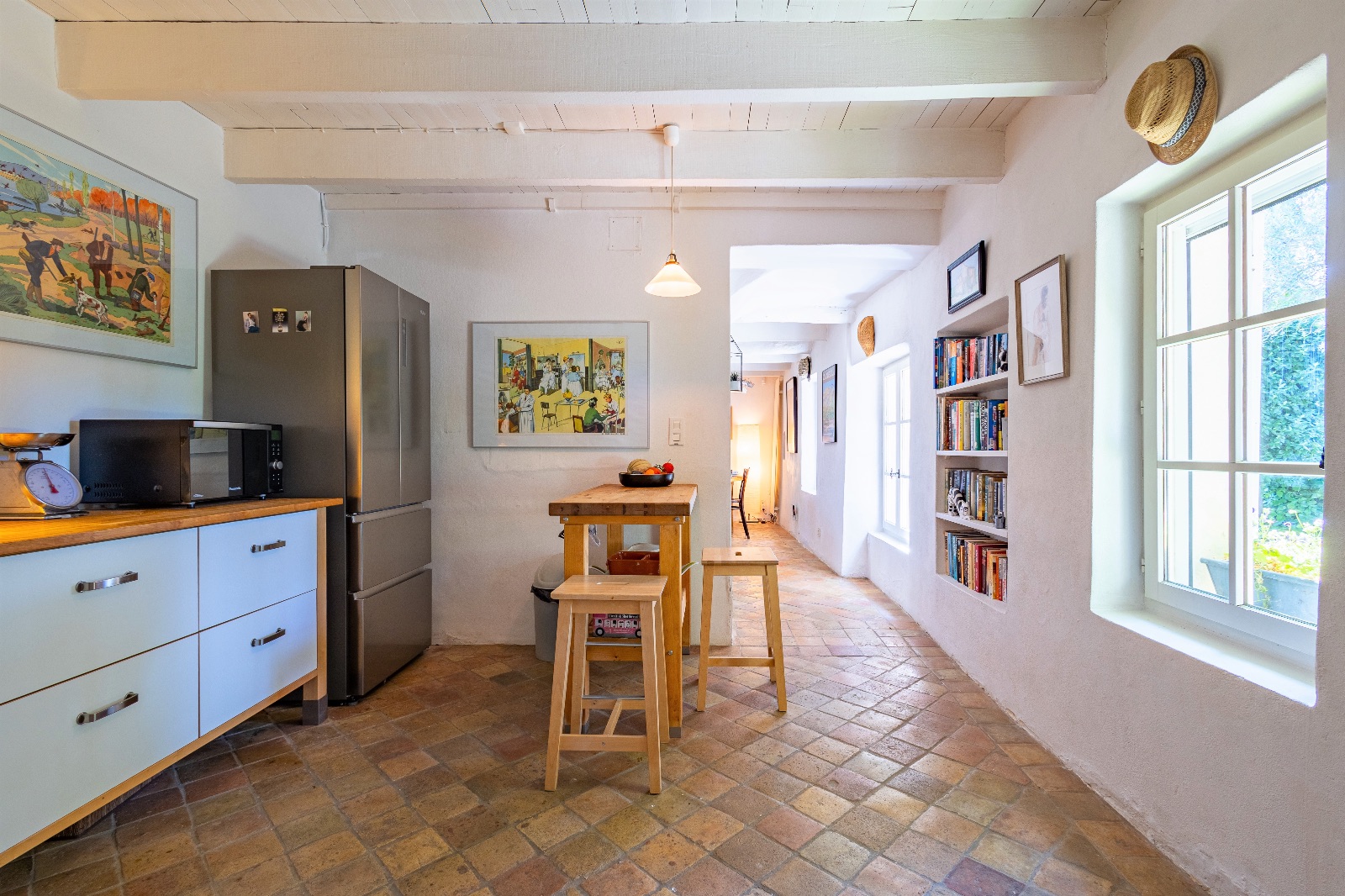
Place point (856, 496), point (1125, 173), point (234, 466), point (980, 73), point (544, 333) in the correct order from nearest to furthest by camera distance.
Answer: point (1125, 173) < point (980, 73) < point (234, 466) < point (544, 333) < point (856, 496)

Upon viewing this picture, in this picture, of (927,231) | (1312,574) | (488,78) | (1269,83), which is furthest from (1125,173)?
(488,78)

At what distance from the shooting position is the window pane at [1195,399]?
67.0 inches

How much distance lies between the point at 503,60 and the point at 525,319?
1.49 m

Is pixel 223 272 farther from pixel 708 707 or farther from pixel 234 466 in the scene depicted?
pixel 708 707

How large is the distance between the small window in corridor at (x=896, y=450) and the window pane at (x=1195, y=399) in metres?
2.36

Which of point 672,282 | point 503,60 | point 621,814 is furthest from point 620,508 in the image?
point 503,60

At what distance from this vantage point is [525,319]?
3469mm

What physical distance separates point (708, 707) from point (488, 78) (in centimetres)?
255

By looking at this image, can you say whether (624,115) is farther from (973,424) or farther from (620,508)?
(973,424)

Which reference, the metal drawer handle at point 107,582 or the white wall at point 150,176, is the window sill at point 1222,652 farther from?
the white wall at point 150,176

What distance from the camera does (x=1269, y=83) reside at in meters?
1.42

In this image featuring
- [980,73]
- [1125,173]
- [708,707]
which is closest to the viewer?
[1125,173]

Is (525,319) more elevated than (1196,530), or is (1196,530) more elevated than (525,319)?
(525,319)

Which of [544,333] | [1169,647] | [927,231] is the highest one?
[927,231]
